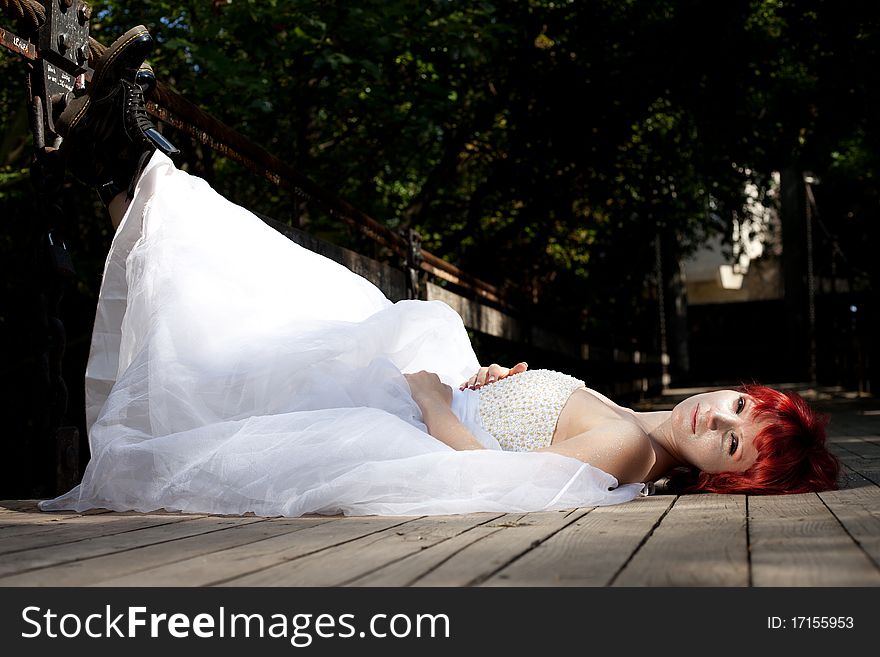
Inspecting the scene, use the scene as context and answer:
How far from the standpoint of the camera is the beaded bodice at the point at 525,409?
3153 millimetres

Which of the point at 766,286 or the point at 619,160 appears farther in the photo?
the point at 766,286

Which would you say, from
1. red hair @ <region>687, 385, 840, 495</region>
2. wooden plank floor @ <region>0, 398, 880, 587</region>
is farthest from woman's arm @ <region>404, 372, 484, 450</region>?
red hair @ <region>687, 385, 840, 495</region>

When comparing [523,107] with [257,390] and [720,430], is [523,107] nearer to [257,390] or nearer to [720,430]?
[720,430]

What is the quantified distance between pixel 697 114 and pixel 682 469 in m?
8.32

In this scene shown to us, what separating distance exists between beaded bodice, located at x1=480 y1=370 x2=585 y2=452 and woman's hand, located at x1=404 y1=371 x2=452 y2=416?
6.2 inches

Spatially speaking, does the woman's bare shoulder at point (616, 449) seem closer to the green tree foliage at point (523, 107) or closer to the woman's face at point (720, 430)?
the woman's face at point (720, 430)

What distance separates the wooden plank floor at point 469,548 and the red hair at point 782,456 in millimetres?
243

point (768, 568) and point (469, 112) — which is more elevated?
point (469, 112)

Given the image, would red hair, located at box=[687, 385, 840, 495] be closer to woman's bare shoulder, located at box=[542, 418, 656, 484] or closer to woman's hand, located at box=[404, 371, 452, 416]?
woman's bare shoulder, located at box=[542, 418, 656, 484]

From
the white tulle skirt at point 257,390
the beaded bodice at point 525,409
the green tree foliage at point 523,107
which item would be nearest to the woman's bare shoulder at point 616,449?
the white tulle skirt at point 257,390

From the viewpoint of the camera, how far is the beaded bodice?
10.3ft
